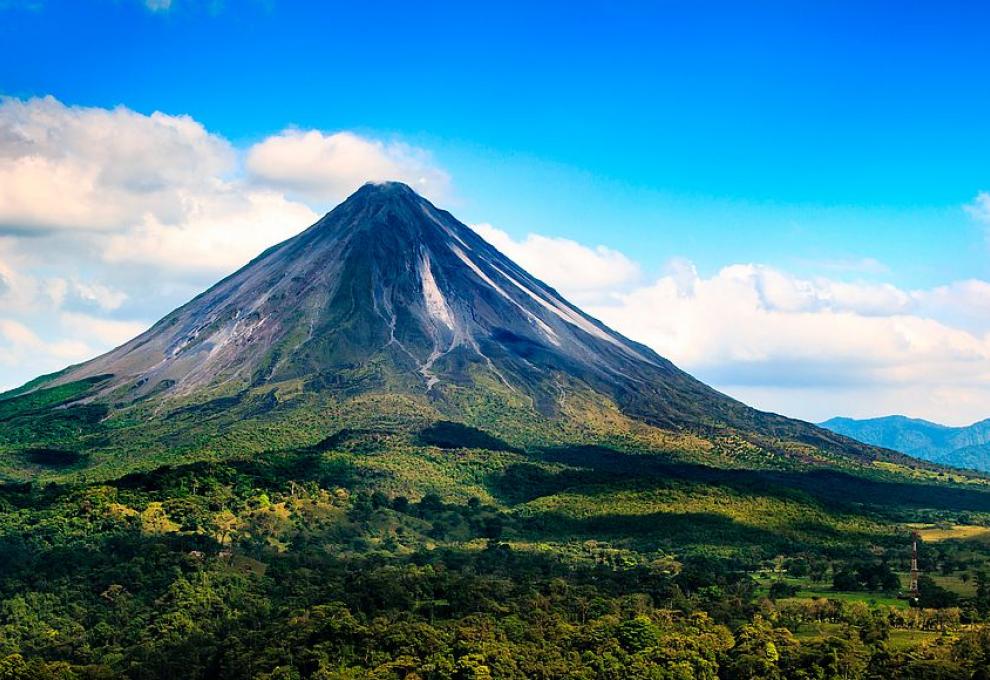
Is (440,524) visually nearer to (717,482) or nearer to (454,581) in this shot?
(454,581)

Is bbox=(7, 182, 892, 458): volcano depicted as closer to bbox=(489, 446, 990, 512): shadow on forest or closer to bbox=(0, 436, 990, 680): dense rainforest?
bbox=(489, 446, 990, 512): shadow on forest

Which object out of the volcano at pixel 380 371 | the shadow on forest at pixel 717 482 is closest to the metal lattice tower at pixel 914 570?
the shadow on forest at pixel 717 482

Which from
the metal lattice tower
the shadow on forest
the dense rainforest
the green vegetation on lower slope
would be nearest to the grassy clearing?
the green vegetation on lower slope

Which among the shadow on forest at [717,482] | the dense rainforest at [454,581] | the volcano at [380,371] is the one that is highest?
the volcano at [380,371]

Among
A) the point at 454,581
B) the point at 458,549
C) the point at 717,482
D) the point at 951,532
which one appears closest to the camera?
the point at 454,581

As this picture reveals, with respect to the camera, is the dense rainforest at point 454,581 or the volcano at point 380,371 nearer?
the dense rainforest at point 454,581

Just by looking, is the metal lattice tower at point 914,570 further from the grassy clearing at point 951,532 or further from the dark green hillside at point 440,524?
the grassy clearing at point 951,532

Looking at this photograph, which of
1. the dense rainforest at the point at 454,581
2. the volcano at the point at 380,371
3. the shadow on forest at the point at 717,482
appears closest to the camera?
the dense rainforest at the point at 454,581

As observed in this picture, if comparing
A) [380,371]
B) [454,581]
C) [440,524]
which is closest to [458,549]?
[440,524]
